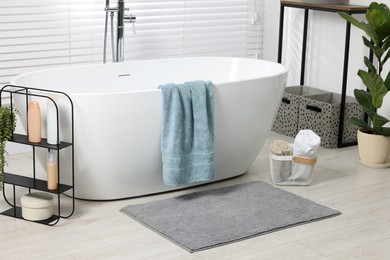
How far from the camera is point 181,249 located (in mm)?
3252

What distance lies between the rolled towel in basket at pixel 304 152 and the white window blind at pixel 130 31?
1558 mm

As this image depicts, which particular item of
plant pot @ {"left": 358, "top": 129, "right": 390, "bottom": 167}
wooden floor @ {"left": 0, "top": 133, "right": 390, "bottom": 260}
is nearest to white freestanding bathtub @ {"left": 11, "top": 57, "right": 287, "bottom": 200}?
wooden floor @ {"left": 0, "top": 133, "right": 390, "bottom": 260}

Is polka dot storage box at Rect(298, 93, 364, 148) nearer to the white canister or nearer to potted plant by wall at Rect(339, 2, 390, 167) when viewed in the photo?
potted plant by wall at Rect(339, 2, 390, 167)

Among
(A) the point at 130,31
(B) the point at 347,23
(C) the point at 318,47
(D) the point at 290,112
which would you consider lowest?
(D) the point at 290,112

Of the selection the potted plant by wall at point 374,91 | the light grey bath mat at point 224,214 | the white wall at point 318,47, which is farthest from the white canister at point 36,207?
the white wall at point 318,47

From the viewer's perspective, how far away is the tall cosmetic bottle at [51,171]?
3477mm

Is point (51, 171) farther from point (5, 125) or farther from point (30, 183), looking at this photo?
→ point (5, 125)

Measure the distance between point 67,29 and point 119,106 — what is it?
1442 mm

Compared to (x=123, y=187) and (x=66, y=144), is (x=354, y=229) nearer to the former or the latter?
(x=123, y=187)

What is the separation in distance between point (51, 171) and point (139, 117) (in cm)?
50

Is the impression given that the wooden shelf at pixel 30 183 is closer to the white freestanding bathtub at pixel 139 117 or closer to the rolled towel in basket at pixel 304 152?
the white freestanding bathtub at pixel 139 117

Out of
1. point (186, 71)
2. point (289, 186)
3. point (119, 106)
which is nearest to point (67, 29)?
point (186, 71)

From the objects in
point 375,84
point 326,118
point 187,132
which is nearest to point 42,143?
point 187,132

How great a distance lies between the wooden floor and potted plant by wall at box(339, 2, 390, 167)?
1.63 feet
